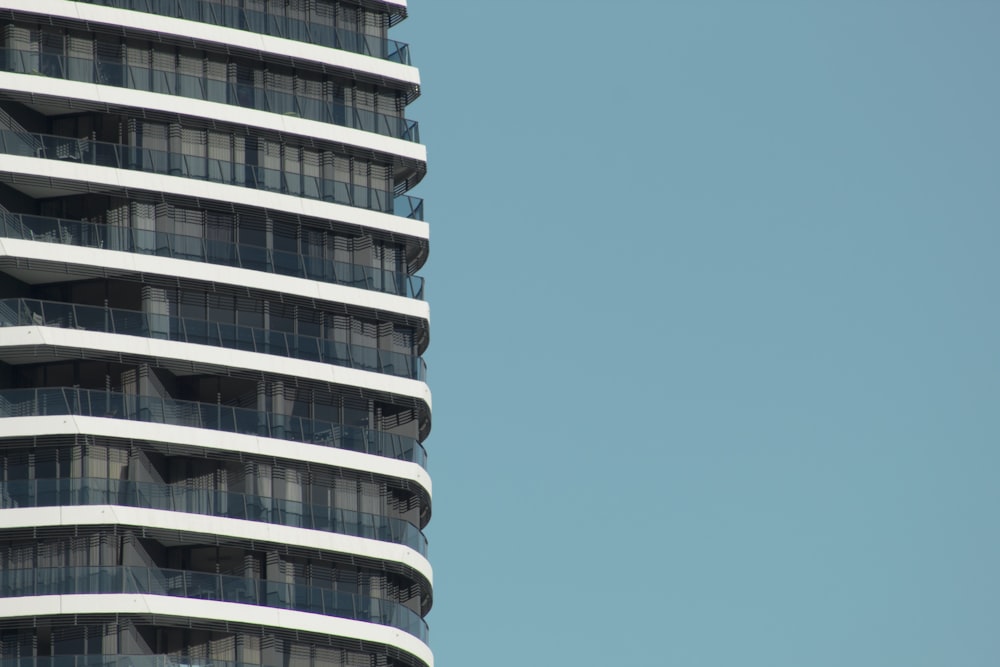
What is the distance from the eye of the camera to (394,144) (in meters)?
138

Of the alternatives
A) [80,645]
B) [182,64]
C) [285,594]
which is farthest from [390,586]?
[182,64]

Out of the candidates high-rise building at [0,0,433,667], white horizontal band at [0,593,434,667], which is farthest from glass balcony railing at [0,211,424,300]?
white horizontal band at [0,593,434,667]

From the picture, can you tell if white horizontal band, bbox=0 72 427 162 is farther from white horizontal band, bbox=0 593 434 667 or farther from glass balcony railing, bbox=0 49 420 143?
white horizontal band, bbox=0 593 434 667

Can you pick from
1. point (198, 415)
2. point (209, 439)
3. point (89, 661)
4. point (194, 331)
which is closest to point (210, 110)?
point (194, 331)

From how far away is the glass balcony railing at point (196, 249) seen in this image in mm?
129250

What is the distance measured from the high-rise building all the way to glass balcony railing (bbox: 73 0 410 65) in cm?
13

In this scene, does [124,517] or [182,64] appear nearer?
[124,517]

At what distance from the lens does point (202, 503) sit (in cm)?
12788

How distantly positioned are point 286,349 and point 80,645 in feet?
54.0

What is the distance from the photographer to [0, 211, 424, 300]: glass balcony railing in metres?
129

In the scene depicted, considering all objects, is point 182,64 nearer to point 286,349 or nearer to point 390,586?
point 286,349

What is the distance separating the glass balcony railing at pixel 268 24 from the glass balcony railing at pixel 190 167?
6259 mm

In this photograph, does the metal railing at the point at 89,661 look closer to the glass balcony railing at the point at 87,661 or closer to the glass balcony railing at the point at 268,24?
the glass balcony railing at the point at 87,661

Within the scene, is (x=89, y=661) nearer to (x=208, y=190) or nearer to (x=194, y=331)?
(x=194, y=331)
